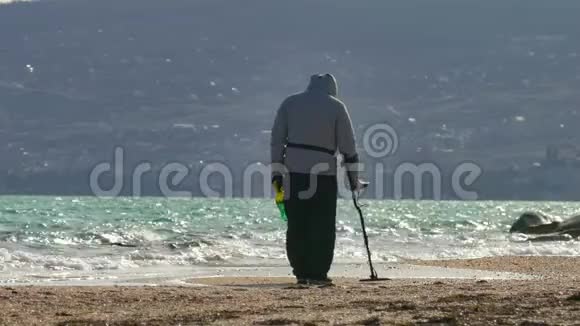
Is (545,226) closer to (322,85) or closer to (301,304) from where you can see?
(322,85)

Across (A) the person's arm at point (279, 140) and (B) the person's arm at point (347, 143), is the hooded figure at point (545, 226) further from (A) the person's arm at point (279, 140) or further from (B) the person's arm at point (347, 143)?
(A) the person's arm at point (279, 140)

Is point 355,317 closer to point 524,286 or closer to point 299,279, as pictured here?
point 524,286

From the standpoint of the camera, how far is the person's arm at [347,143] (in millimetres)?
12016

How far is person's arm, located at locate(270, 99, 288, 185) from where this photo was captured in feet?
39.2

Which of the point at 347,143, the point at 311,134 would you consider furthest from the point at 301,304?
the point at 347,143

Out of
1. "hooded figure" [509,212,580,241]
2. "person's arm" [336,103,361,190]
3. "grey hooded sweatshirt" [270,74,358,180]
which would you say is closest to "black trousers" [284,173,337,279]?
"grey hooded sweatshirt" [270,74,358,180]

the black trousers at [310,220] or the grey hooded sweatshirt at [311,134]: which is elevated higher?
the grey hooded sweatshirt at [311,134]

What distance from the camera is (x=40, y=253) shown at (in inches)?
751

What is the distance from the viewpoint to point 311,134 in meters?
11.9

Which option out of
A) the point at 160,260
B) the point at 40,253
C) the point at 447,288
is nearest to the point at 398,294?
the point at 447,288

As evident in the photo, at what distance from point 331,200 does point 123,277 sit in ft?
8.85

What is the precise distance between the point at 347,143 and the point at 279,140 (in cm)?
60

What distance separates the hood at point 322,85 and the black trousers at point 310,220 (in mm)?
786

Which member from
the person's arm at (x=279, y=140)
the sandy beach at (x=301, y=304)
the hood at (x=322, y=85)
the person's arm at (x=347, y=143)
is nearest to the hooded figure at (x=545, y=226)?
the person's arm at (x=347, y=143)
